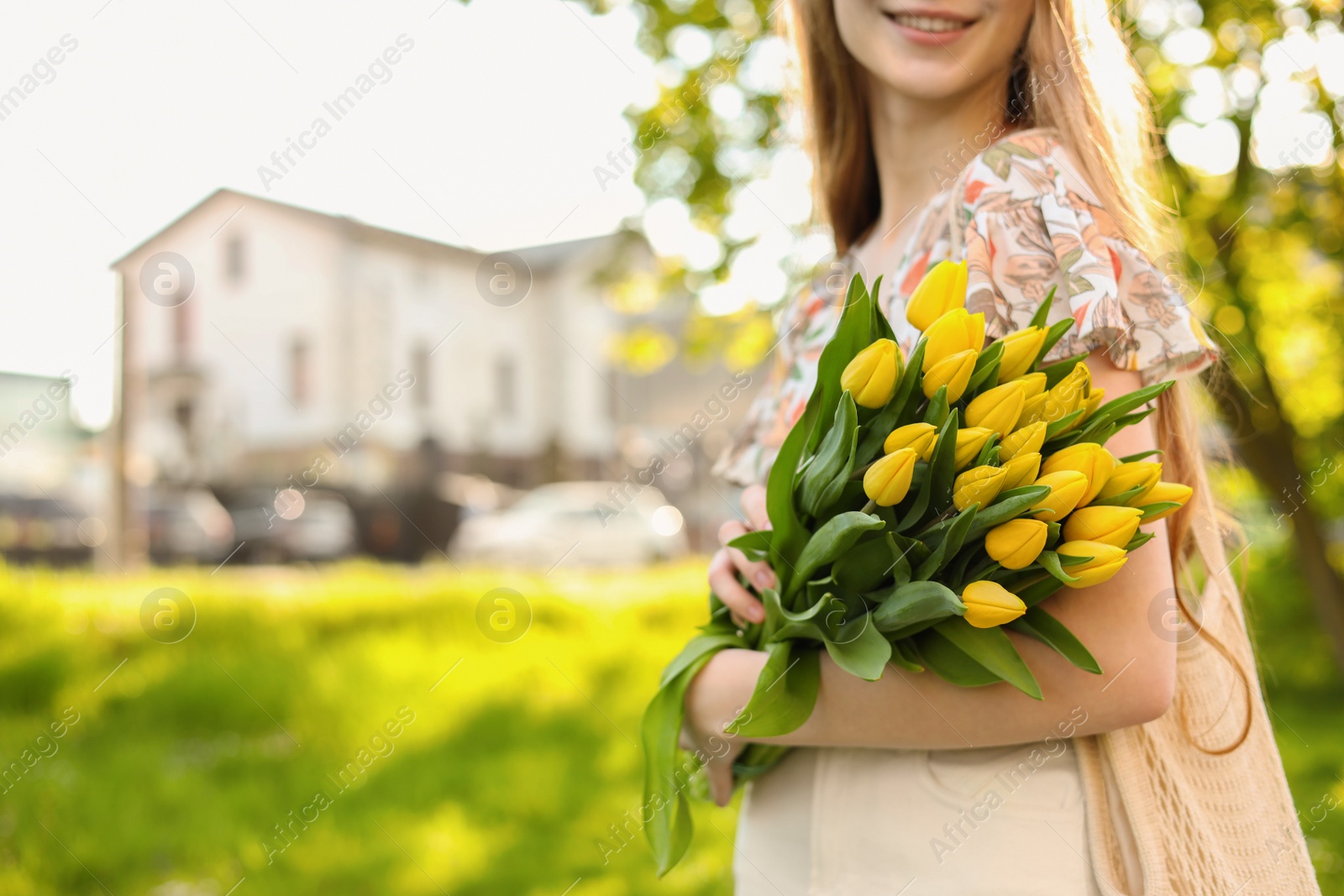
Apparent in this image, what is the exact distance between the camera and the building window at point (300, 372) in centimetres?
2255

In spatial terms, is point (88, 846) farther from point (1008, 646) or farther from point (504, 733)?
point (1008, 646)

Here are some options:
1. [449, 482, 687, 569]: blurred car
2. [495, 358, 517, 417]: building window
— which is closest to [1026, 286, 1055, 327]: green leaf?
[449, 482, 687, 569]: blurred car

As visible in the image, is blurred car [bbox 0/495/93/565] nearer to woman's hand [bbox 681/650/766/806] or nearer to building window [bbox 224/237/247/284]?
building window [bbox 224/237/247/284]

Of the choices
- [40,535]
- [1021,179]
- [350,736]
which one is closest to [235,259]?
[40,535]

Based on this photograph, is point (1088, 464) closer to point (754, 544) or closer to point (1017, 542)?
point (1017, 542)

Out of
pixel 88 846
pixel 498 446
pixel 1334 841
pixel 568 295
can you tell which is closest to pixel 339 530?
pixel 498 446

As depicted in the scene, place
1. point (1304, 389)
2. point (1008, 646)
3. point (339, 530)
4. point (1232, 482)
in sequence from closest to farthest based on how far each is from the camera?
point (1008, 646) < point (1232, 482) < point (1304, 389) < point (339, 530)

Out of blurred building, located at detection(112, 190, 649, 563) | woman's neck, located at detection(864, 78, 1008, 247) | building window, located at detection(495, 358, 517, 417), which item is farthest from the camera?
building window, located at detection(495, 358, 517, 417)

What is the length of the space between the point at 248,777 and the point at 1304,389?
7.81 m

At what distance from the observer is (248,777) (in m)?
4.62

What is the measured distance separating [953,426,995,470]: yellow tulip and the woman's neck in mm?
560

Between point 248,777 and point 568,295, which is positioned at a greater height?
point 248,777

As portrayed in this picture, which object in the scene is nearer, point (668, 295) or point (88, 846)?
point (88, 846)

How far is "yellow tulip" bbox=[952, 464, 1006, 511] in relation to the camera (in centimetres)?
97
